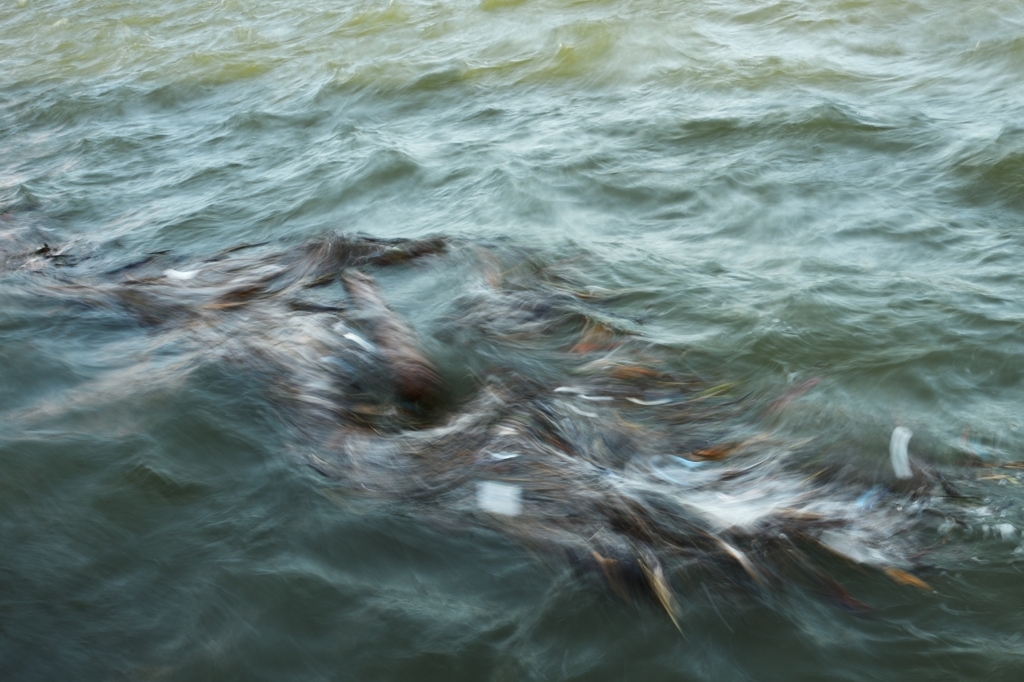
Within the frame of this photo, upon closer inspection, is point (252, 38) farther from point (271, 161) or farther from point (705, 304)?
point (705, 304)

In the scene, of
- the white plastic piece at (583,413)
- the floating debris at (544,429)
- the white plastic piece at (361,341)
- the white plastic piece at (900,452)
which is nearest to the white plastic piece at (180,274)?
the floating debris at (544,429)

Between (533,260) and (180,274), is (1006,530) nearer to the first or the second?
(533,260)

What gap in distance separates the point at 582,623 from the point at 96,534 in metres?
1.42

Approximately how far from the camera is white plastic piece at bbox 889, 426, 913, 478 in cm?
281

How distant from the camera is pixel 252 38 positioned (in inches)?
351

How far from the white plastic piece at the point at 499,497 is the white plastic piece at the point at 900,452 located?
119cm

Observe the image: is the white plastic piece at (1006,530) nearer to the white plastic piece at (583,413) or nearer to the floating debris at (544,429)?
the floating debris at (544,429)

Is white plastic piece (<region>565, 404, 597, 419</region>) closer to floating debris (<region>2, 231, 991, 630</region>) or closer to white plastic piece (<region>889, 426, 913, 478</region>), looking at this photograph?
floating debris (<region>2, 231, 991, 630</region>)

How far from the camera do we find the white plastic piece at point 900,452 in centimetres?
281

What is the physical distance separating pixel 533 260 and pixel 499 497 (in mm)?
1824

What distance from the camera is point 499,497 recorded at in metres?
2.78

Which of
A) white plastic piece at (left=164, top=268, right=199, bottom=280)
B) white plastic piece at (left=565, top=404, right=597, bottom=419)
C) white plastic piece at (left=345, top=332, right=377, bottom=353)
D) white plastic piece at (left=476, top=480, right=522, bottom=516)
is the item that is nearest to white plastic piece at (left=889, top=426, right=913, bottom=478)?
white plastic piece at (left=565, top=404, right=597, bottom=419)

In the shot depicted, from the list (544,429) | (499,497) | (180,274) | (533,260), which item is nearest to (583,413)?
(544,429)

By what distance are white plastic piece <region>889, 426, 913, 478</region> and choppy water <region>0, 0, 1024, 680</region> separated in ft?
0.14
